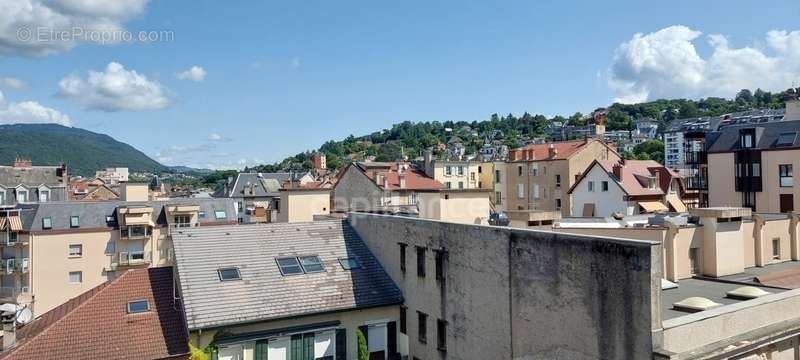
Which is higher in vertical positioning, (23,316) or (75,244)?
(75,244)

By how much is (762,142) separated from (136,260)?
1973 inches

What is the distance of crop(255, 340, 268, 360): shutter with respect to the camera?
1934 cm

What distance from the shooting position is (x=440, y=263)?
19641 millimetres

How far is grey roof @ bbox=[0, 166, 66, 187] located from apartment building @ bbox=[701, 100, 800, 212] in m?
69.3

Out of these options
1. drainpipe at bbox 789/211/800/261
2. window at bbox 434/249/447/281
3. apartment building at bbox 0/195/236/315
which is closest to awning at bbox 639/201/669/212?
drainpipe at bbox 789/211/800/261

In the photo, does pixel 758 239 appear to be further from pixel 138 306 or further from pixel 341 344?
pixel 138 306

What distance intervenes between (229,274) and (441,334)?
8.70 m

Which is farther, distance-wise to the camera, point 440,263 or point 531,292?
point 440,263

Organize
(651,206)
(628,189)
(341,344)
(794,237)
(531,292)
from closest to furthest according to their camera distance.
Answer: (531,292)
(341,344)
(794,237)
(651,206)
(628,189)

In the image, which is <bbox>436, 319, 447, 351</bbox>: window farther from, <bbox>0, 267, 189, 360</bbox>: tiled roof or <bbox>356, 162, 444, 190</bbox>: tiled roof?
<bbox>356, 162, 444, 190</bbox>: tiled roof

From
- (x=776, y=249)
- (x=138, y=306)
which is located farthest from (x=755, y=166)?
(x=138, y=306)

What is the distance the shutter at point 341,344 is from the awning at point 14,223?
33.9 metres

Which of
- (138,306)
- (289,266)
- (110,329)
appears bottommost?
(110,329)

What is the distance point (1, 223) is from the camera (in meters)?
40.8
